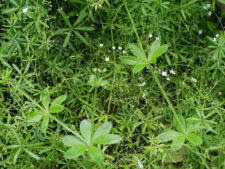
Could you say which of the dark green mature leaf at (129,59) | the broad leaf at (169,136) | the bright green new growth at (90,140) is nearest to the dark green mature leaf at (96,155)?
the bright green new growth at (90,140)

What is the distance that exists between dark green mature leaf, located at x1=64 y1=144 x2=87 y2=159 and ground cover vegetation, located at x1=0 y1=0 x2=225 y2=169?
0.35 metres

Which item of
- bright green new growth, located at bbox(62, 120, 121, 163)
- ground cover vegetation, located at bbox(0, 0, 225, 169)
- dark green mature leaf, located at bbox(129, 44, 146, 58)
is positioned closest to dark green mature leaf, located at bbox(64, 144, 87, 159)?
bright green new growth, located at bbox(62, 120, 121, 163)

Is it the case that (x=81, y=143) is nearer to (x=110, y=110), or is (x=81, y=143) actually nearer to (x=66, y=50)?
(x=110, y=110)

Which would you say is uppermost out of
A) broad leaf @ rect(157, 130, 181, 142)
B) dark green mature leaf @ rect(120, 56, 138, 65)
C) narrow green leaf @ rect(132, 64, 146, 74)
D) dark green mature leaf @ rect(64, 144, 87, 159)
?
dark green mature leaf @ rect(120, 56, 138, 65)

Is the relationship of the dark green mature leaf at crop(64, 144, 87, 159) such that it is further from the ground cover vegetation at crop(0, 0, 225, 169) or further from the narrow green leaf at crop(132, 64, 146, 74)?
the narrow green leaf at crop(132, 64, 146, 74)

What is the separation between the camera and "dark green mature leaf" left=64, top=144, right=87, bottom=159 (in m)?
1.28

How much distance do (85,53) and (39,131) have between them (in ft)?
2.49

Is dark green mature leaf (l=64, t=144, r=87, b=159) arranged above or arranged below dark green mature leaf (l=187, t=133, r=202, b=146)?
above

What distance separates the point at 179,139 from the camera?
1562 millimetres

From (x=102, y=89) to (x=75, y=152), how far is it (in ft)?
2.88

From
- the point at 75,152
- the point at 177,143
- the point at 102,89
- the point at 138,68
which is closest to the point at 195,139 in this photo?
the point at 177,143

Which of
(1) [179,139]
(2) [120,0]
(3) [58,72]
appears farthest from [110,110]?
(2) [120,0]

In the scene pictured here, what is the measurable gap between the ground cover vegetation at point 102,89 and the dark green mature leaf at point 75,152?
0.35m

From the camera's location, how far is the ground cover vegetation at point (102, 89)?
5.90ft
